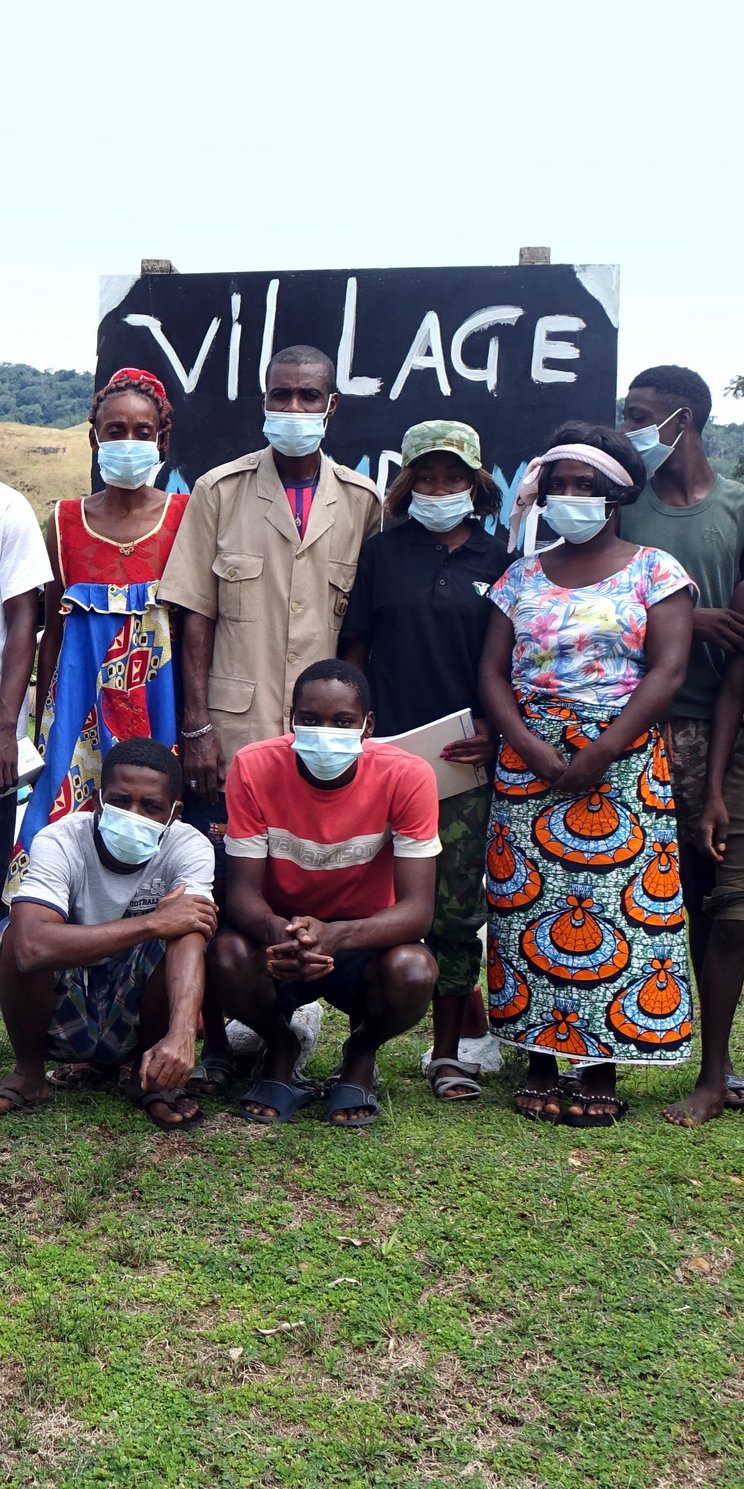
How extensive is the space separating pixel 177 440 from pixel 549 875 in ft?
9.14

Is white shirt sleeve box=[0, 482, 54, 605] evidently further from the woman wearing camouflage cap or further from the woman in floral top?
the woman in floral top

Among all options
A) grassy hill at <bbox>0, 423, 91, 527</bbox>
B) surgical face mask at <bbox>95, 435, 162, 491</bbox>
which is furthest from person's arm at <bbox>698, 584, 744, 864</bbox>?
grassy hill at <bbox>0, 423, 91, 527</bbox>

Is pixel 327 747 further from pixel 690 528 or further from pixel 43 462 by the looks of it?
pixel 43 462

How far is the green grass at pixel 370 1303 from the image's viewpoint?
2461mm

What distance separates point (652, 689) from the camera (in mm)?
3863

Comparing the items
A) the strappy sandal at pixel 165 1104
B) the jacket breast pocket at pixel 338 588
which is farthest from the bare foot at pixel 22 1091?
the jacket breast pocket at pixel 338 588

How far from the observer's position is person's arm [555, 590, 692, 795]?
3865mm

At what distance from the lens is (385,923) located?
150 inches

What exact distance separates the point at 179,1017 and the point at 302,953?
37cm

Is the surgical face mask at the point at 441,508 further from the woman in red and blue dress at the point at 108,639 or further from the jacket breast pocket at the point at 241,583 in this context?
the woman in red and blue dress at the point at 108,639

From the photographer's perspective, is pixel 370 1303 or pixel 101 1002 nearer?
pixel 370 1303

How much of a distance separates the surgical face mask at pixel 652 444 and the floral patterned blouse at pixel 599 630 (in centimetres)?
38

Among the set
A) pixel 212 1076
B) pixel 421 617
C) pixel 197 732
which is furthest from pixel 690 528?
pixel 212 1076

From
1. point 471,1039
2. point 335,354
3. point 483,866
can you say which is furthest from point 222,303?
point 471,1039
